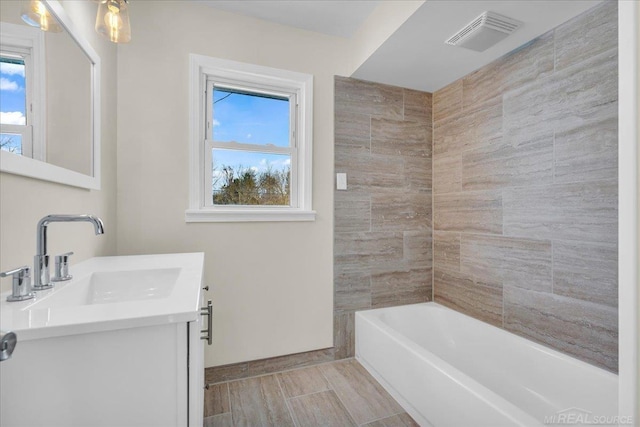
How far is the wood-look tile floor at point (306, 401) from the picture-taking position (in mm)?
1635

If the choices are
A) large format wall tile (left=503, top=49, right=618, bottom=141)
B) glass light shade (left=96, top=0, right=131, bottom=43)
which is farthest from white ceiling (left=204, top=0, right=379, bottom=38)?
large format wall tile (left=503, top=49, right=618, bottom=141)

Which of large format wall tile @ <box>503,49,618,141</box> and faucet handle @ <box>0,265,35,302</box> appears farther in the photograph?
large format wall tile @ <box>503,49,618,141</box>

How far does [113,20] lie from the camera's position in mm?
1287

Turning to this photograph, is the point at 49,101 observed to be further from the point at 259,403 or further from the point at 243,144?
the point at 259,403

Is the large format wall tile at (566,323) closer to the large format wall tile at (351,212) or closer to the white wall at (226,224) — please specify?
the large format wall tile at (351,212)

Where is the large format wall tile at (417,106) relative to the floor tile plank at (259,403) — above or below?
above

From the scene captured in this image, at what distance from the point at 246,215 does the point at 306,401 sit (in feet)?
4.02

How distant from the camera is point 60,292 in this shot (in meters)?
0.90

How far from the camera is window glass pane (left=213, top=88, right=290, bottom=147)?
83.3 inches

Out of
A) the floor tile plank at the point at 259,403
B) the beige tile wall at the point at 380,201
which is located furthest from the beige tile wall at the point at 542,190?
the floor tile plank at the point at 259,403

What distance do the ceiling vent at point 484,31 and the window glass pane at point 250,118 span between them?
→ 4.00 ft

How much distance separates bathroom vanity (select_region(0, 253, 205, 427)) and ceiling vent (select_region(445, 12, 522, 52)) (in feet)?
6.27

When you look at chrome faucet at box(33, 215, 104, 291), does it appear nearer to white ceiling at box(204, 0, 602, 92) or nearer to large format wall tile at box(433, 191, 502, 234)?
white ceiling at box(204, 0, 602, 92)

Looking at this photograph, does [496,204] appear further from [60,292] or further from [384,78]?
[60,292]
